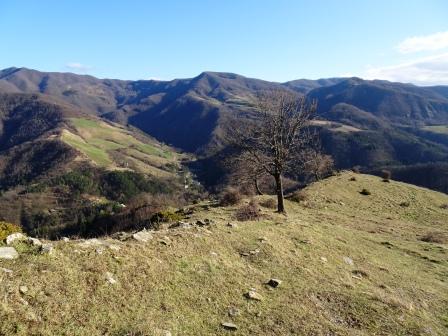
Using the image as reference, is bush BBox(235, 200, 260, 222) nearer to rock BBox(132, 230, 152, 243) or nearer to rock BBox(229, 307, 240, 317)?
rock BBox(132, 230, 152, 243)

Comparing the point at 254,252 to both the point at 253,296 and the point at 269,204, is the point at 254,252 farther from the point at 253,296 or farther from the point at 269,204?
the point at 269,204

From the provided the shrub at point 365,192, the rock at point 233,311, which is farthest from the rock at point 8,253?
the shrub at point 365,192

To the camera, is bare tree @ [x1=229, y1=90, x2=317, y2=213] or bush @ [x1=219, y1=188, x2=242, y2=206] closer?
bare tree @ [x1=229, y1=90, x2=317, y2=213]

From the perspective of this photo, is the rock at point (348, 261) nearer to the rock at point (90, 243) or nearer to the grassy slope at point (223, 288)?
the grassy slope at point (223, 288)

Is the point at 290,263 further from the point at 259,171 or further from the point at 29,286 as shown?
the point at 259,171

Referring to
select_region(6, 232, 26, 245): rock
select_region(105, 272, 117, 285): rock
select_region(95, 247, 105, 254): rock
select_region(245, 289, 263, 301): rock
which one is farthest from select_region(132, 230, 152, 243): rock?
select_region(245, 289, 263, 301): rock

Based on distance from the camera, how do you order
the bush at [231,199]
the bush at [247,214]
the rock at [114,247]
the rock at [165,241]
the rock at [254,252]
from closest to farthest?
1. the rock at [114,247]
2. the rock at [165,241]
3. the rock at [254,252]
4. the bush at [247,214]
5. the bush at [231,199]

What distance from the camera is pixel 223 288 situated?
15.2 meters

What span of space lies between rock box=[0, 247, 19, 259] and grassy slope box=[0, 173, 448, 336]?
0.35 m

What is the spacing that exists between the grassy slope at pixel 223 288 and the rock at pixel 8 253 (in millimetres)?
353

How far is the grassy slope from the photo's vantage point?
11.5 m

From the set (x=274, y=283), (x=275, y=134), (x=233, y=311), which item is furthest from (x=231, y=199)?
(x=233, y=311)

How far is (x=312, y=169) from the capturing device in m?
82.2

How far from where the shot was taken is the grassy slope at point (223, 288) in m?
11.5
